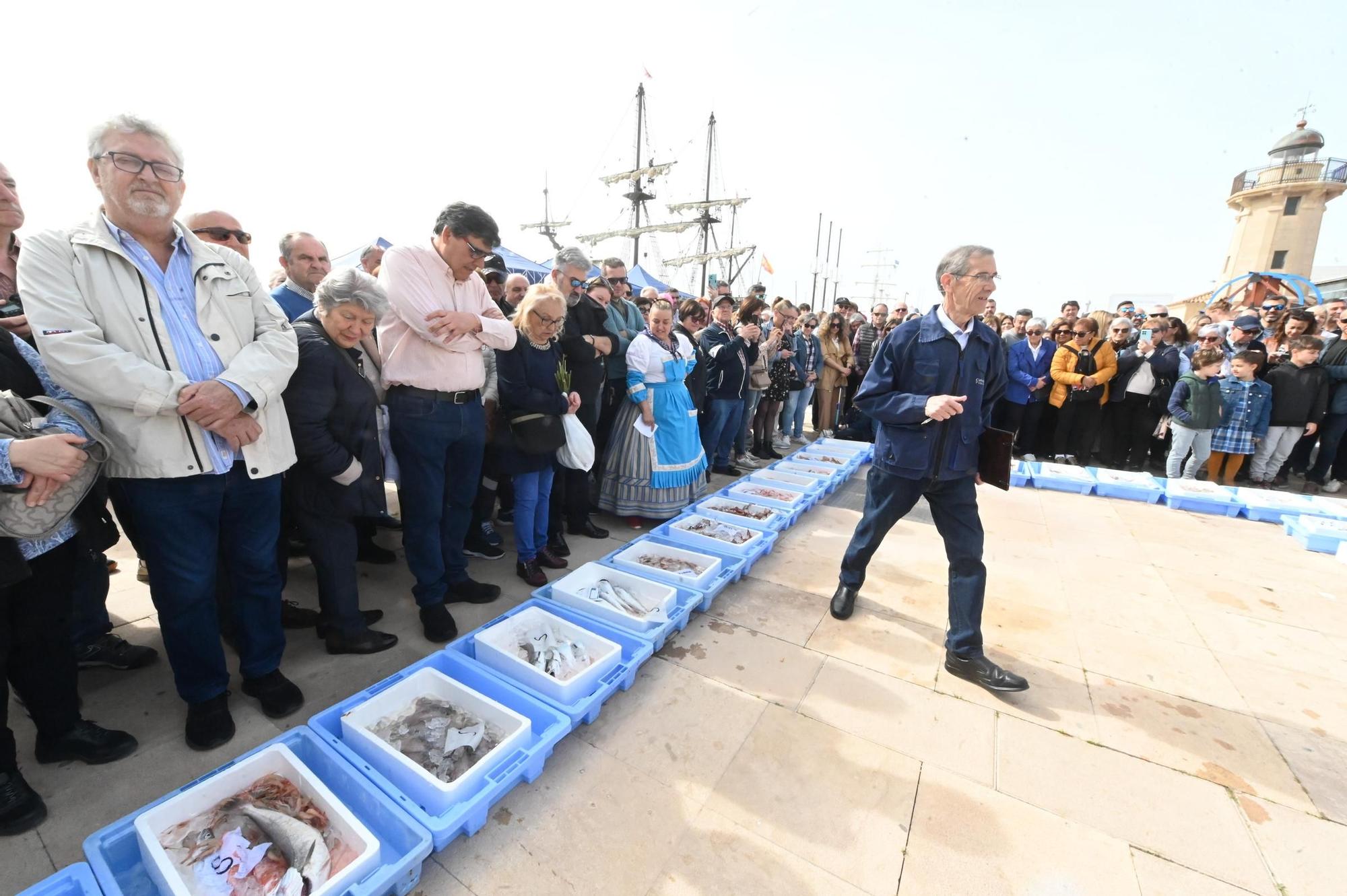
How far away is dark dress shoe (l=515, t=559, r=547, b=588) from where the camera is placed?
3.62m

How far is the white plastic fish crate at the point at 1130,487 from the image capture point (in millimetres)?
5934

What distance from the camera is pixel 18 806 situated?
5.93ft

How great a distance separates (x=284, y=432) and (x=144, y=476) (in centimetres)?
46

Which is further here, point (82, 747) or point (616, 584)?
point (616, 584)

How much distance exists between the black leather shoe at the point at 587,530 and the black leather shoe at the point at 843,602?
1.96m

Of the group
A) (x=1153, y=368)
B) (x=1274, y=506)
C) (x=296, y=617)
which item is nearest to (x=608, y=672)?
(x=296, y=617)

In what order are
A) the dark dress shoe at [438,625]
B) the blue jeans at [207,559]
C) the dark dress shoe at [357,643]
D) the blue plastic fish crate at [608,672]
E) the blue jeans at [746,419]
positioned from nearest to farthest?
the blue jeans at [207,559] < the blue plastic fish crate at [608,672] < the dark dress shoe at [357,643] < the dark dress shoe at [438,625] < the blue jeans at [746,419]

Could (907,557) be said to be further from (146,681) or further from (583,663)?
(146,681)

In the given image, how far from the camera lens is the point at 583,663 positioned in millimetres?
2637

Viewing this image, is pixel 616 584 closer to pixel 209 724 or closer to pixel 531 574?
pixel 531 574

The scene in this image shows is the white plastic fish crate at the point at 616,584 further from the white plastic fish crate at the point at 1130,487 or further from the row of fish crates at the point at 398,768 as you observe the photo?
the white plastic fish crate at the point at 1130,487

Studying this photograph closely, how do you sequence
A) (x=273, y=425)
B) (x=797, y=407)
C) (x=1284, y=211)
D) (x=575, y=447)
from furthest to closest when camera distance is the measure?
1. (x=1284, y=211)
2. (x=797, y=407)
3. (x=575, y=447)
4. (x=273, y=425)

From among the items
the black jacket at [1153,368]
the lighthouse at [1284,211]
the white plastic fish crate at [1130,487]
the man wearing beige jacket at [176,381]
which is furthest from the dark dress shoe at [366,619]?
the lighthouse at [1284,211]

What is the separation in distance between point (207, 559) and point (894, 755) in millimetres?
2903
